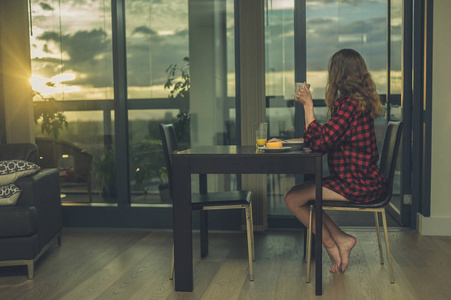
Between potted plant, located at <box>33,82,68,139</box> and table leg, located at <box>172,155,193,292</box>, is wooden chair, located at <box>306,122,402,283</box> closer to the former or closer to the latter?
table leg, located at <box>172,155,193,292</box>

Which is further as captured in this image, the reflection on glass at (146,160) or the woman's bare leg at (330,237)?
the reflection on glass at (146,160)

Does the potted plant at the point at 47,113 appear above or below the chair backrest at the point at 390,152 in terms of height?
above

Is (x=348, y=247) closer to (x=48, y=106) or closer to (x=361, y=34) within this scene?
(x=361, y=34)

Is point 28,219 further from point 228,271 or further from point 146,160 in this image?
point 146,160

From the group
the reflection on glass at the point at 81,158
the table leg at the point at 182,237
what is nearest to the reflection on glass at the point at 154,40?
the reflection on glass at the point at 81,158

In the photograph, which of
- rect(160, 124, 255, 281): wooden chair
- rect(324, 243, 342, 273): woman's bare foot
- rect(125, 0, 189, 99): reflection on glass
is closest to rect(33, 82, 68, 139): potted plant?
rect(125, 0, 189, 99): reflection on glass

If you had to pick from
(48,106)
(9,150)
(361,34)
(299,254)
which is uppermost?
(361,34)

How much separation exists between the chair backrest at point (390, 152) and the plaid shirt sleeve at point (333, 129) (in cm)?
27

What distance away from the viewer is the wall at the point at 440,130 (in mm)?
3807

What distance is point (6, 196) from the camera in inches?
121

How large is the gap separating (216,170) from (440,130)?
2026 millimetres

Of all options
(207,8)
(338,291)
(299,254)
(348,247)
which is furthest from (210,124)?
(338,291)

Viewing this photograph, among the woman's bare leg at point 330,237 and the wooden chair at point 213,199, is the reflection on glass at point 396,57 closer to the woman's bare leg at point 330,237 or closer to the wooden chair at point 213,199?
the woman's bare leg at point 330,237

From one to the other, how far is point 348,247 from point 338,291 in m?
0.39
